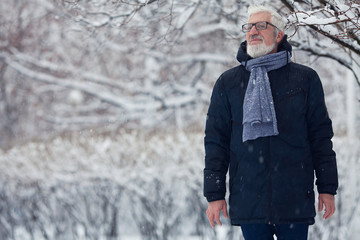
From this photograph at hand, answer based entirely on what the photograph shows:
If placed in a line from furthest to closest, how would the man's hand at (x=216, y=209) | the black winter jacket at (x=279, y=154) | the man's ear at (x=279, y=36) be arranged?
the man's ear at (x=279, y=36) < the man's hand at (x=216, y=209) < the black winter jacket at (x=279, y=154)

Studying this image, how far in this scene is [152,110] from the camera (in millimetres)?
13664

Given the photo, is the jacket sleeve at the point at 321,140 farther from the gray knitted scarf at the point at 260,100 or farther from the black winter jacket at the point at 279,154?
the gray knitted scarf at the point at 260,100

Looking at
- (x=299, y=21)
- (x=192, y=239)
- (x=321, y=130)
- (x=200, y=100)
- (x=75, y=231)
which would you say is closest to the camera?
(x=321, y=130)

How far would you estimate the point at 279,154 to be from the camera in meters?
3.11

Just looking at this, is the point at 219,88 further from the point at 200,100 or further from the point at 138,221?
the point at 200,100

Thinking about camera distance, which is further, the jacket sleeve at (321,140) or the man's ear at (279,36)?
the man's ear at (279,36)

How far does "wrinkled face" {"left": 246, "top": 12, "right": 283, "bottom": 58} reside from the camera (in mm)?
3232

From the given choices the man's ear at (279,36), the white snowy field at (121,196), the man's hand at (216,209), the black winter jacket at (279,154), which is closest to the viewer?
the black winter jacket at (279,154)

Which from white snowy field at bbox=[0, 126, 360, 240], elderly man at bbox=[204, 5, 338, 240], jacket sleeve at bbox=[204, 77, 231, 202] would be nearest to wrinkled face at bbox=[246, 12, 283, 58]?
elderly man at bbox=[204, 5, 338, 240]

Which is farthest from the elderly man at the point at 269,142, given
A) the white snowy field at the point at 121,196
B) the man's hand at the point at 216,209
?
the white snowy field at the point at 121,196

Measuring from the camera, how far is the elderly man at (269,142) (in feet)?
10.2

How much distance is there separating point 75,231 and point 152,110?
7.65 metres

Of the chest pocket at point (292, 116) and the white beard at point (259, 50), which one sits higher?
the white beard at point (259, 50)

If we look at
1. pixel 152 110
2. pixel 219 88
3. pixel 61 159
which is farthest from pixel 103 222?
pixel 152 110
